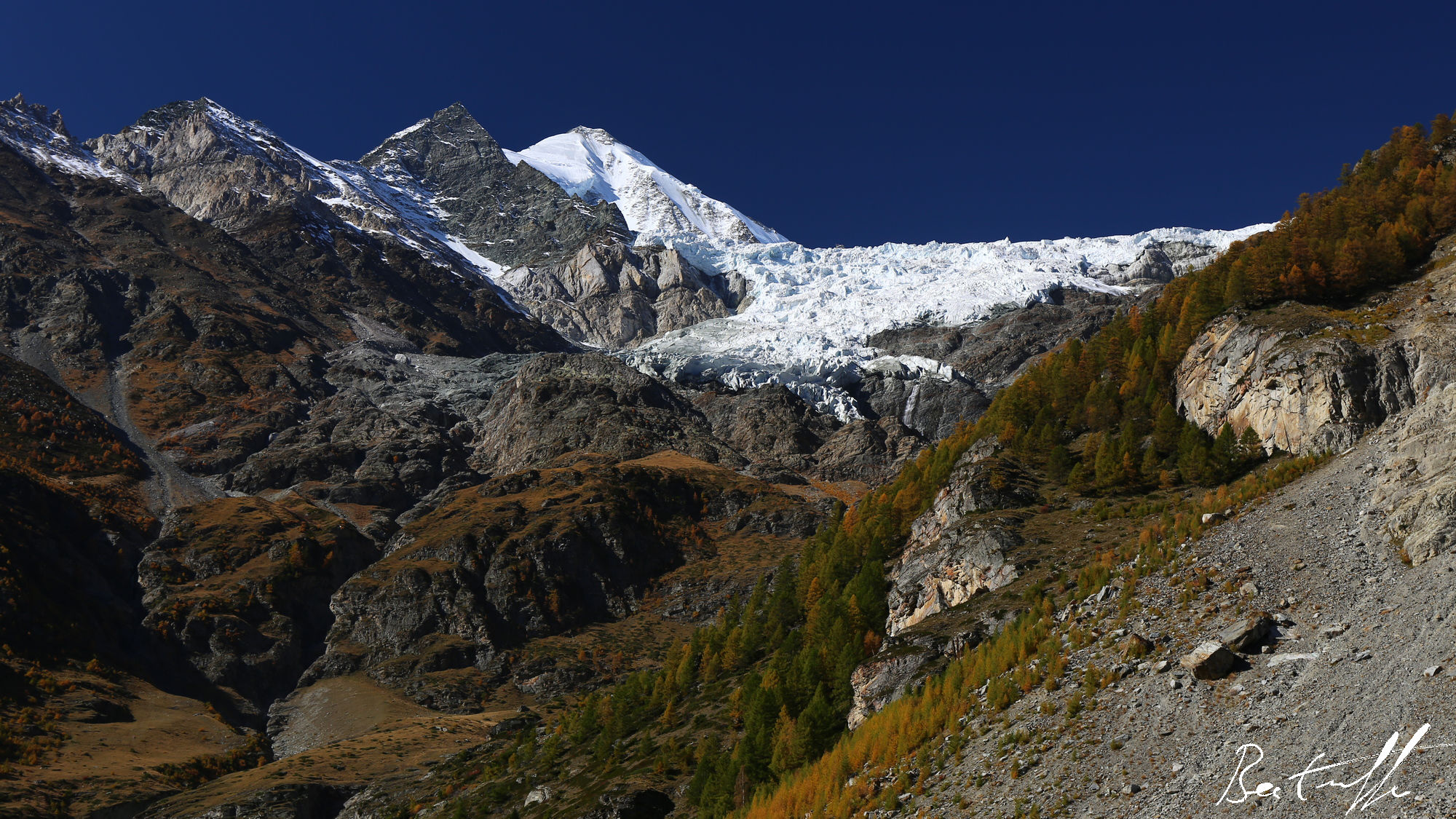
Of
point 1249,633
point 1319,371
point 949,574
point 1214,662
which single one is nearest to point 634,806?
point 949,574

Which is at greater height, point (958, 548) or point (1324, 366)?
point (1324, 366)

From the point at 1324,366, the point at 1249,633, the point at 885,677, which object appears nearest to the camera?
the point at 1249,633

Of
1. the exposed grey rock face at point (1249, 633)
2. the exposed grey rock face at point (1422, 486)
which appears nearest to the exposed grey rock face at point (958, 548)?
the exposed grey rock face at point (1422, 486)

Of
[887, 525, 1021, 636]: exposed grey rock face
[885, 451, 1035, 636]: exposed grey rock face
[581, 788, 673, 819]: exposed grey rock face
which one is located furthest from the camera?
[581, 788, 673, 819]: exposed grey rock face

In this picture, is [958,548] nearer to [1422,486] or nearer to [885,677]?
[885,677]

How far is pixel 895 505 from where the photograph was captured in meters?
90.1

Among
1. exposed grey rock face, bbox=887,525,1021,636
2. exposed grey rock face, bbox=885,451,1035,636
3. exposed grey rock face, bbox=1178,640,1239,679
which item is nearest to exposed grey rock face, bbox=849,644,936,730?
exposed grey rock face, bbox=887,525,1021,636

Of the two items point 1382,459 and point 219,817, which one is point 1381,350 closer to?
point 1382,459

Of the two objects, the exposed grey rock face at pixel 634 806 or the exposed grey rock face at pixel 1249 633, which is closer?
the exposed grey rock face at pixel 1249 633

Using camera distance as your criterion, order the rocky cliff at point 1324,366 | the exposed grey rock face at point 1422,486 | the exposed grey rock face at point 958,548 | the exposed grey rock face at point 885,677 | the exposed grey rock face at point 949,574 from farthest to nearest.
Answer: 1. the exposed grey rock face at point 958,548
2. the exposed grey rock face at point 949,574
3. the rocky cliff at point 1324,366
4. the exposed grey rock face at point 885,677
5. the exposed grey rock face at point 1422,486

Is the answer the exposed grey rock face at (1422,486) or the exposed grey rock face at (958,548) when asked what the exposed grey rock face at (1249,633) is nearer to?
the exposed grey rock face at (1422,486)

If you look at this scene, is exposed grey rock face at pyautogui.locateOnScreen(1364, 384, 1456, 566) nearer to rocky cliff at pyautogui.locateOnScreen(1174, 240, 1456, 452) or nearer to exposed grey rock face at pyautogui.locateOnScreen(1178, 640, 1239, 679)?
exposed grey rock face at pyautogui.locateOnScreen(1178, 640, 1239, 679)

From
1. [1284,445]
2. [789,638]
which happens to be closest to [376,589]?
[789,638]

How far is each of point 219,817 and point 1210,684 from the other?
9937 centimetres
